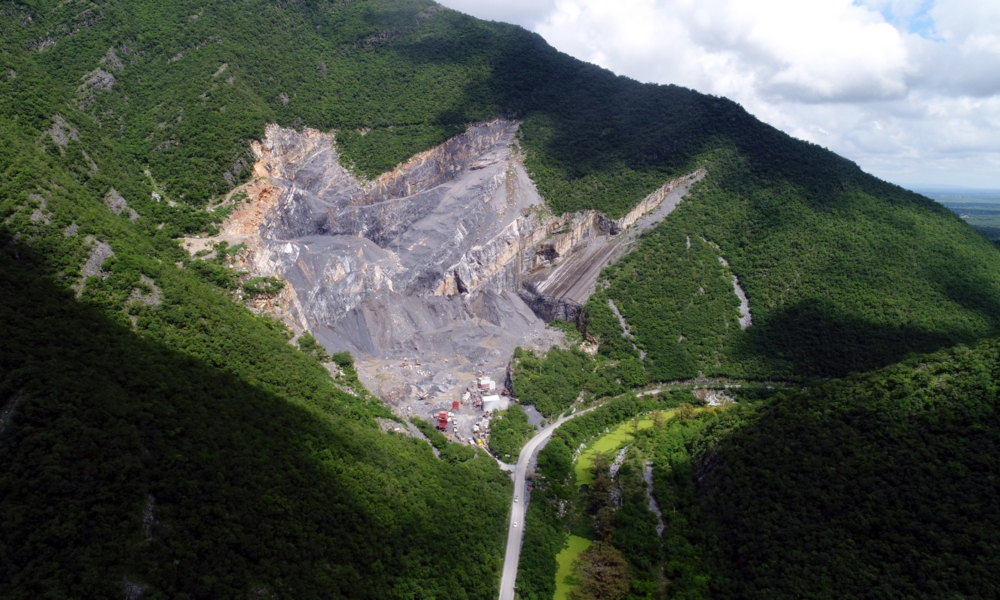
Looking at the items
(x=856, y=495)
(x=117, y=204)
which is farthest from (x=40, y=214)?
(x=856, y=495)

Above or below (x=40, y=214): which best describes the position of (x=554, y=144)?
above

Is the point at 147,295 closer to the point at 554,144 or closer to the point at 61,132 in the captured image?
the point at 61,132

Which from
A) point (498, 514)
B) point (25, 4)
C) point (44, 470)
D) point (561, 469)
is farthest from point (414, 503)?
point (25, 4)

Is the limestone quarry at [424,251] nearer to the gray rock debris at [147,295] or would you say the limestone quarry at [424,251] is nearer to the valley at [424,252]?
the valley at [424,252]

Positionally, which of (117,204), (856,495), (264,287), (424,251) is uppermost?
(424,251)

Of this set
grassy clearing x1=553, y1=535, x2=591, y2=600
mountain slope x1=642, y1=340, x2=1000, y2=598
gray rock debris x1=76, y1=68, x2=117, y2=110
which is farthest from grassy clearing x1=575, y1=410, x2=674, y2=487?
gray rock debris x1=76, y1=68, x2=117, y2=110

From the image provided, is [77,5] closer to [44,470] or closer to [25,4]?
[25,4]
